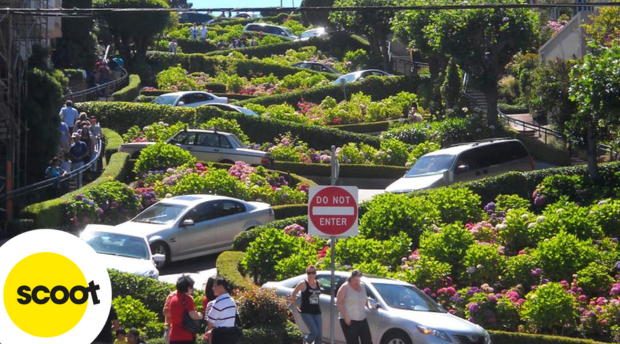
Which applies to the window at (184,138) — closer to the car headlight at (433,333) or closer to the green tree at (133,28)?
the car headlight at (433,333)

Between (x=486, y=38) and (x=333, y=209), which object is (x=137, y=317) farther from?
(x=486, y=38)

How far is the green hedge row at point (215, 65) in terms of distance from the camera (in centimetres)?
5706

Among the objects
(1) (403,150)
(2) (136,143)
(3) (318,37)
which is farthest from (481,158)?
(3) (318,37)

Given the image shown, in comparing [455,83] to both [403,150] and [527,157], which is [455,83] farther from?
[527,157]

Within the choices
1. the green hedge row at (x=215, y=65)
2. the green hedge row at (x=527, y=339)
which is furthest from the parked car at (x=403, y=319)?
the green hedge row at (x=215, y=65)

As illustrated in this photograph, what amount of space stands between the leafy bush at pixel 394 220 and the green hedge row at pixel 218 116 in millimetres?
13957

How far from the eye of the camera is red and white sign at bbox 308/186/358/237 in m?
12.7

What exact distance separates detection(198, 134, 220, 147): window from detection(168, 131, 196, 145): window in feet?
0.82

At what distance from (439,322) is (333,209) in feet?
8.23

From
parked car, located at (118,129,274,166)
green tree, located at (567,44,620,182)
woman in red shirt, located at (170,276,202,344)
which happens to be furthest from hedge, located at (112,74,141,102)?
woman in red shirt, located at (170,276,202,344)

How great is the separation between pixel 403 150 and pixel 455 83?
8.82 metres

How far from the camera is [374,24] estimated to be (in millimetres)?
59750

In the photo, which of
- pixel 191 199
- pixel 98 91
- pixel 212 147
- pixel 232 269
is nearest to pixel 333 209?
pixel 232 269

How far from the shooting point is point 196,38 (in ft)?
233
